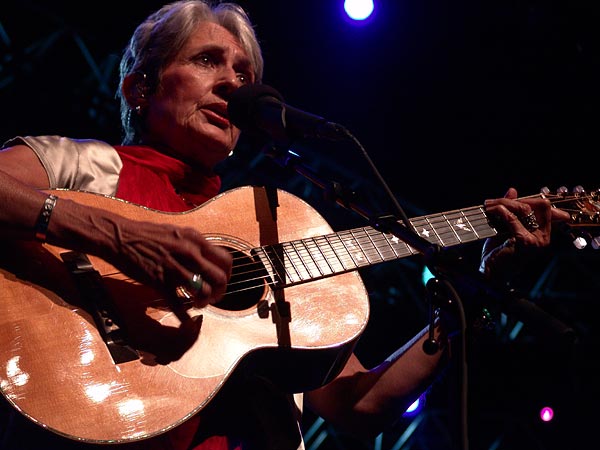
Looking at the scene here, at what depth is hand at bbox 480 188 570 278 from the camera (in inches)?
101

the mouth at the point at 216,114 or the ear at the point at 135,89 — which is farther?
the ear at the point at 135,89

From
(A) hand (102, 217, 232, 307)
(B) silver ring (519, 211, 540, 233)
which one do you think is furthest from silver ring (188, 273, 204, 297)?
(B) silver ring (519, 211, 540, 233)

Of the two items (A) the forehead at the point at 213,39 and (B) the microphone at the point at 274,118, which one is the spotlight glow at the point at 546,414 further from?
(B) the microphone at the point at 274,118

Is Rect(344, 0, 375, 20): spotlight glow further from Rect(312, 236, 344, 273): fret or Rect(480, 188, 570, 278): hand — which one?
Rect(312, 236, 344, 273): fret

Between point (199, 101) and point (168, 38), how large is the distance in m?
0.51

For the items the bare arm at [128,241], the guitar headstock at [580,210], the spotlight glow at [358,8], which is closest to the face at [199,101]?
the bare arm at [128,241]

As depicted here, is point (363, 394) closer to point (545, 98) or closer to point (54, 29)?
point (54, 29)

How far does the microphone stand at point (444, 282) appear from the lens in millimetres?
1293

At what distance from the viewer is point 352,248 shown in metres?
2.36

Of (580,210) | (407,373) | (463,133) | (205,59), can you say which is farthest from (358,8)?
(407,373)

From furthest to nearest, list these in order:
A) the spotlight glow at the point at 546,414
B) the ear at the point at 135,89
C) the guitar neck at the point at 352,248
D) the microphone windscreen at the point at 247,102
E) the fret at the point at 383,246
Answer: the spotlight glow at the point at 546,414
the ear at the point at 135,89
the fret at the point at 383,246
the guitar neck at the point at 352,248
the microphone windscreen at the point at 247,102

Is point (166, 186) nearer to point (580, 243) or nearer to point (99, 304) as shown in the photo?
point (99, 304)

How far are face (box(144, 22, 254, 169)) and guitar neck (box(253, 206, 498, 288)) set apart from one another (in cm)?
84

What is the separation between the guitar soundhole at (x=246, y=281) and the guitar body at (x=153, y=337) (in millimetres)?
13
